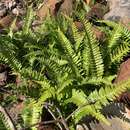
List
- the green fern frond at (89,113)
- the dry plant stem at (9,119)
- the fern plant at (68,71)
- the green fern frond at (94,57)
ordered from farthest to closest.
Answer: the green fern frond at (94,57) < the fern plant at (68,71) < the green fern frond at (89,113) < the dry plant stem at (9,119)

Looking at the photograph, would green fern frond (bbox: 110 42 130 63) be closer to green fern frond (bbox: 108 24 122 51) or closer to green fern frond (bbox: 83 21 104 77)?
green fern frond (bbox: 108 24 122 51)

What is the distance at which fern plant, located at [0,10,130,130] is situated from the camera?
5176 millimetres

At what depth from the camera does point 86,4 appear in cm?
808

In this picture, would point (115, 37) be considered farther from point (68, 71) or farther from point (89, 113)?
point (89, 113)

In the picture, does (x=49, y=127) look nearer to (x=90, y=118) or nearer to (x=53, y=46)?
(x=90, y=118)

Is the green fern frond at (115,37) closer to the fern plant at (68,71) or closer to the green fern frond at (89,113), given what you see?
the fern plant at (68,71)

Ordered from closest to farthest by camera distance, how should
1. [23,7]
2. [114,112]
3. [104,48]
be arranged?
1. [114,112]
2. [104,48]
3. [23,7]

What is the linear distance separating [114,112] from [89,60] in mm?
942

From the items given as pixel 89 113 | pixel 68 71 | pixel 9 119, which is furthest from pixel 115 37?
pixel 9 119

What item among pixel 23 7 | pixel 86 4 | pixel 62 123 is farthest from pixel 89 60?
pixel 23 7

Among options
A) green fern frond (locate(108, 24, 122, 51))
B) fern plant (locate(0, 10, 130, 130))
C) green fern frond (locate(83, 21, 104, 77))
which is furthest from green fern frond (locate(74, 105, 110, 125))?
green fern frond (locate(108, 24, 122, 51))

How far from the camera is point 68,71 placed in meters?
5.79

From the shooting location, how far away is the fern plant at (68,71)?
518 centimetres

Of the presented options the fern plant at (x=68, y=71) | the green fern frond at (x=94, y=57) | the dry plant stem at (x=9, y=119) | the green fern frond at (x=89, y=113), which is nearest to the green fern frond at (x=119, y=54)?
the fern plant at (x=68, y=71)
